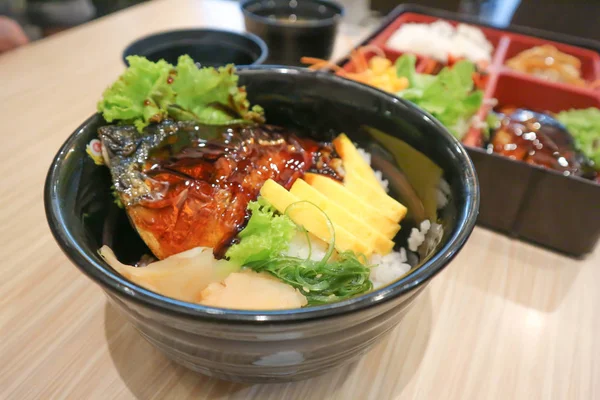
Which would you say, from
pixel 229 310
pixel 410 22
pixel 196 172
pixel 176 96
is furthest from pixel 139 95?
pixel 410 22

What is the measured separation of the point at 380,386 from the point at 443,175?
0.47 m

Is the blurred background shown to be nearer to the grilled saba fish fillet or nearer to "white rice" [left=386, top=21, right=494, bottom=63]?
"white rice" [left=386, top=21, right=494, bottom=63]

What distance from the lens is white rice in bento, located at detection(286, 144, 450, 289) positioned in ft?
3.14

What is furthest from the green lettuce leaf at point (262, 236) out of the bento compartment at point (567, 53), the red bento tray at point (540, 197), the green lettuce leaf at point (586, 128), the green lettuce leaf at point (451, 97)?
the bento compartment at point (567, 53)

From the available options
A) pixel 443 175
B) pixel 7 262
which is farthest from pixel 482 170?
pixel 7 262

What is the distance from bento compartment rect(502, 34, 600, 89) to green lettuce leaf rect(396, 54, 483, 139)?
0.37 m

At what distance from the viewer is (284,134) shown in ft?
3.90

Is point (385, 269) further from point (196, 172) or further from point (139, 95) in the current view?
point (139, 95)

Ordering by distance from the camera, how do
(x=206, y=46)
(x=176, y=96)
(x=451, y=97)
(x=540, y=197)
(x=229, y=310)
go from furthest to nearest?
1. (x=206, y=46)
2. (x=451, y=97)
3. (x=540, y=197)
4. (x=176, y=96)
5. (x=229, y=310)

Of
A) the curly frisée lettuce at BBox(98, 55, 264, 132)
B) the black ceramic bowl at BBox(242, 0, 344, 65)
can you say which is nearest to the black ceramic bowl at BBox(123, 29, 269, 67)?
the black ceramic bowl at BBox(242, 0, 344, 65)

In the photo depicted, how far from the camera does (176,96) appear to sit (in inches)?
44.0

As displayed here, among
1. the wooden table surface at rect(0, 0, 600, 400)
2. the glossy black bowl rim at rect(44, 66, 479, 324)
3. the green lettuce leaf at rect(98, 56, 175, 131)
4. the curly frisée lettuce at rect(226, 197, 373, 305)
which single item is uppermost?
the green lettuce leaf at rect(98, 56, 175, 131)

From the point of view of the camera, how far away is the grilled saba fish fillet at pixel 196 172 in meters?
0.96

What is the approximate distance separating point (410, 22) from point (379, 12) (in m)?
1.03
